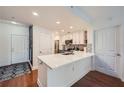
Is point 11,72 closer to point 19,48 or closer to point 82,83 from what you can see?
A: point 19,48

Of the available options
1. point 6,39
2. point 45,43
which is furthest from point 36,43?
point 6,39

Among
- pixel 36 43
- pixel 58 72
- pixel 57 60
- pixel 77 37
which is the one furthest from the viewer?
pixel 77 37

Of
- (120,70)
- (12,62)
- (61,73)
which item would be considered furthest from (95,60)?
(12,62)

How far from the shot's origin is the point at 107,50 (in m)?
3.78

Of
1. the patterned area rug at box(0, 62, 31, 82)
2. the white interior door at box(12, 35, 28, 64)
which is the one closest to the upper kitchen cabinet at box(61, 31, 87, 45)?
the white interior door at box(12, 35, 28, 64)

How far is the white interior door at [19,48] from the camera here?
17.2 ft

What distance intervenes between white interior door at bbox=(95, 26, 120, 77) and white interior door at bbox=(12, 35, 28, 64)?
4.13 metres

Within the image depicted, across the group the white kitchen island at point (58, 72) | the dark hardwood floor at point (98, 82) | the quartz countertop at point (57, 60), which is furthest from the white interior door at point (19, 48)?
the dark hardwood floor at point (98, 82)

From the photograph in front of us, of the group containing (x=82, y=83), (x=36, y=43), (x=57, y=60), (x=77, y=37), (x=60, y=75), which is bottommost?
(x=82, y=83)

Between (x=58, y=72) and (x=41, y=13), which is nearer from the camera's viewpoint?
(x=58, y=72)

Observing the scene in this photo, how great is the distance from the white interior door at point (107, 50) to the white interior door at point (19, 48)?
413 cm

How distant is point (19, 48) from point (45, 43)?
5.26ft

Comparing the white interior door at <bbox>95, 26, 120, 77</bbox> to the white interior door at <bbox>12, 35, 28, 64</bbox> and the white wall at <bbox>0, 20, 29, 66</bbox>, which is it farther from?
the white wall at <bbox>0, 20, 29, 66</bbox>
